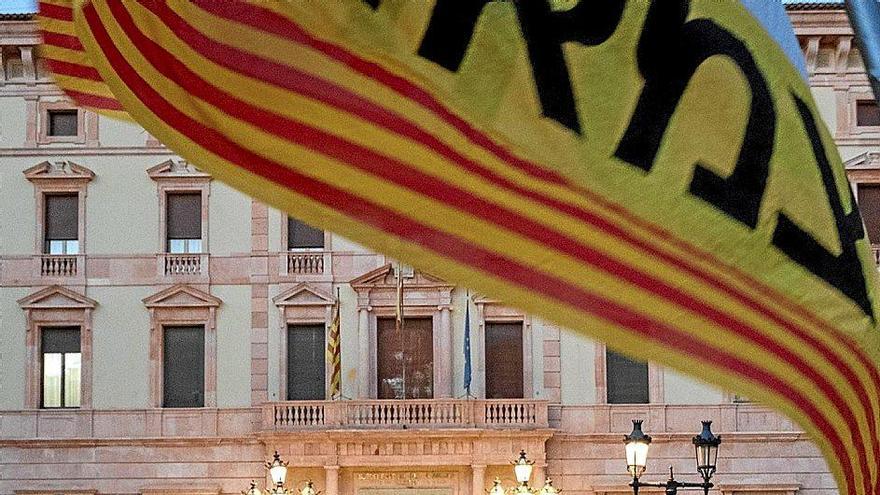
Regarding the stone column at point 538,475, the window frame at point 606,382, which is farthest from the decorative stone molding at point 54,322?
the window frame at point 606,382

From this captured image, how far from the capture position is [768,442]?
1389 inches

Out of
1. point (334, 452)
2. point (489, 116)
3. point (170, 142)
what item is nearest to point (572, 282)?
point (489, 116)

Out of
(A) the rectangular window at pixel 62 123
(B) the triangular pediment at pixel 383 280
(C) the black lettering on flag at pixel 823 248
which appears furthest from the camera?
(A) the rectangular window at pixel 62 123

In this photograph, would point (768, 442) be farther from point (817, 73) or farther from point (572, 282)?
point (572, 282)

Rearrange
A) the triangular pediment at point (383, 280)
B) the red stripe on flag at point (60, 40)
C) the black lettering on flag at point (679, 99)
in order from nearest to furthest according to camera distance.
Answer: the black lettering on flag at point (679, 99), the red stripe on flag at point (60, 40), the triangular pediment at point (383, 280)

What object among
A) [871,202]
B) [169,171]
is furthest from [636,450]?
[169,171]

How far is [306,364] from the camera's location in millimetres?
35469

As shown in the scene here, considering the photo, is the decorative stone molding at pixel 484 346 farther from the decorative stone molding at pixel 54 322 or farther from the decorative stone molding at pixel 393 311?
the decorative stone molding at pixel 54 322

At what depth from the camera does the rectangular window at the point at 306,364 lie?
35.4 m

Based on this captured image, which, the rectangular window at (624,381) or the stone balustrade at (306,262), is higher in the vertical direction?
the stone balustrade at (306,262)

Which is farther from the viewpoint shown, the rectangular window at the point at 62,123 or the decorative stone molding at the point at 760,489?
the rectangular window at the point at 62,123

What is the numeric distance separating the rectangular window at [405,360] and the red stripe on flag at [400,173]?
3052cm

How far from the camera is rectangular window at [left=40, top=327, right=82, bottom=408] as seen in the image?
3559 cm

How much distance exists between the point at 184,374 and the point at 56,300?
9.17 feet
